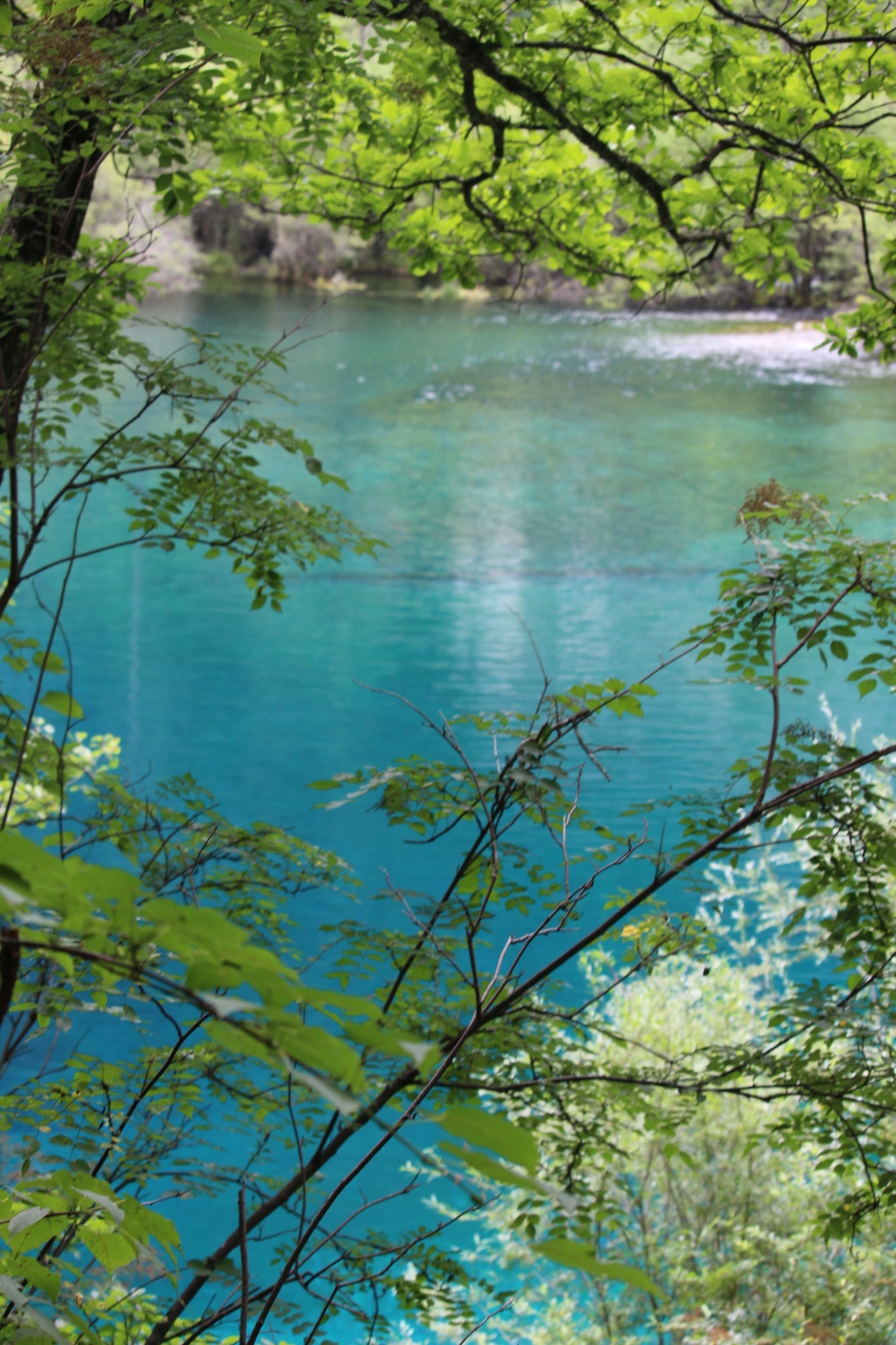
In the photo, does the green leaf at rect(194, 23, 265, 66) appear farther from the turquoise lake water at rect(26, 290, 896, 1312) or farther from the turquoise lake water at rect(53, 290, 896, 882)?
the turquoise lake water at rect(26, 290, 896, 1312)

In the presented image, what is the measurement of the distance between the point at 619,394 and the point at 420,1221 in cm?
1283

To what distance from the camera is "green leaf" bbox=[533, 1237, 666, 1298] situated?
0.37m

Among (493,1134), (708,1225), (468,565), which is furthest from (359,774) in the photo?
(468,565)

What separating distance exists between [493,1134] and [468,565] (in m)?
9.62

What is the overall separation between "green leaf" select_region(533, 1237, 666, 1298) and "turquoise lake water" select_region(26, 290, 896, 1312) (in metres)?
2.97

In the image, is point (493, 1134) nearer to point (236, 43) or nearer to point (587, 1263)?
point (587, 1263)

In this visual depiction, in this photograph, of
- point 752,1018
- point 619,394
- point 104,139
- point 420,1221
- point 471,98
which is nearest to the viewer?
point 104,139

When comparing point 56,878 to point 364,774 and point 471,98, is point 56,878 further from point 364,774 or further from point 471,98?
point 471,98

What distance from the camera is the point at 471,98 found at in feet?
8.36

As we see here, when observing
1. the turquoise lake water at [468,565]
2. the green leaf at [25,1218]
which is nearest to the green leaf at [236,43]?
the green leaf at [25,1218]

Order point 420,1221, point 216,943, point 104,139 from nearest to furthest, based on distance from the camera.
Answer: point 216,943 < point 104,139 < point 420,1221

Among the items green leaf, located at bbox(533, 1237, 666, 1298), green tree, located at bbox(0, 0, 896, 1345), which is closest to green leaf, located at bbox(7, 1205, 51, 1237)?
green tree, located at bbox(0, 0, 896, 1345)

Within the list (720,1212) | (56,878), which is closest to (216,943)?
(56,878)

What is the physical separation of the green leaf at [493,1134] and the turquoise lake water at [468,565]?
2.96m
